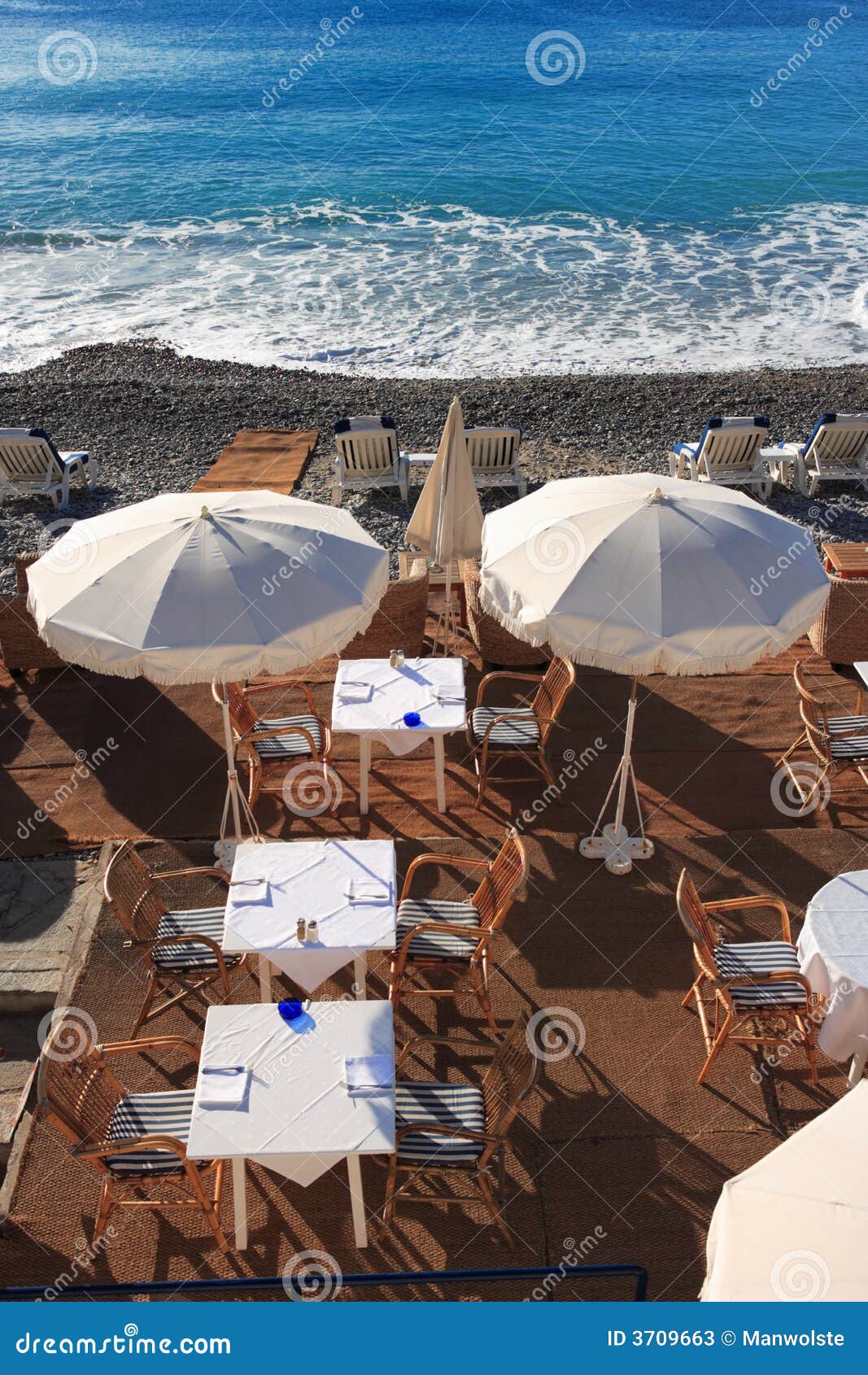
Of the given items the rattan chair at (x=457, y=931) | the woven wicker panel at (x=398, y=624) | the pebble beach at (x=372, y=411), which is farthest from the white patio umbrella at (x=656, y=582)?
the pebble beach at (x=372, y=411)

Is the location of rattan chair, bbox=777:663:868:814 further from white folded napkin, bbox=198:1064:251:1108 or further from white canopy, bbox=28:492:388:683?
white folded napkin, bbox=198:1064:251:1108

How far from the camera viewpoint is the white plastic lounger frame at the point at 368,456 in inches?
579

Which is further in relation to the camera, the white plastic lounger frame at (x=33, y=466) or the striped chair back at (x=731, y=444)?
the white plastic lounger frame at (x=33, y=466)

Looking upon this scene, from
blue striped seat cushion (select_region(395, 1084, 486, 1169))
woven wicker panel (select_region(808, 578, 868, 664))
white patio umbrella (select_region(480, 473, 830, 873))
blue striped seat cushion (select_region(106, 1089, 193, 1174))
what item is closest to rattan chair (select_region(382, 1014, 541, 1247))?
blue striped seat cushion (select_region(395, 1084, 486, 1169))

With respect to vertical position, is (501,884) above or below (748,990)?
above

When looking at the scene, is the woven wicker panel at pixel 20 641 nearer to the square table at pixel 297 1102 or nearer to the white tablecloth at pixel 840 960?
the square table at pixel 297 1102

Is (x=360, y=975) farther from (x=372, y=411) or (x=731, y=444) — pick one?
(x=372, y=411)

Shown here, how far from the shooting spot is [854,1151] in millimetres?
3809

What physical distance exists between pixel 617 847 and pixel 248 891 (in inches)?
107

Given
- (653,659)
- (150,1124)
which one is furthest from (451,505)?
(150,1124)

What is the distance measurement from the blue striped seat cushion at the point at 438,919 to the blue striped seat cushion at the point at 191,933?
3.59ft

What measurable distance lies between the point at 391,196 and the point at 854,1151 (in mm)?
37873

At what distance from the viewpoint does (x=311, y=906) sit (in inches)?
229

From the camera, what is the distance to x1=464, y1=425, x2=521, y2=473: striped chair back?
48.0 feet
